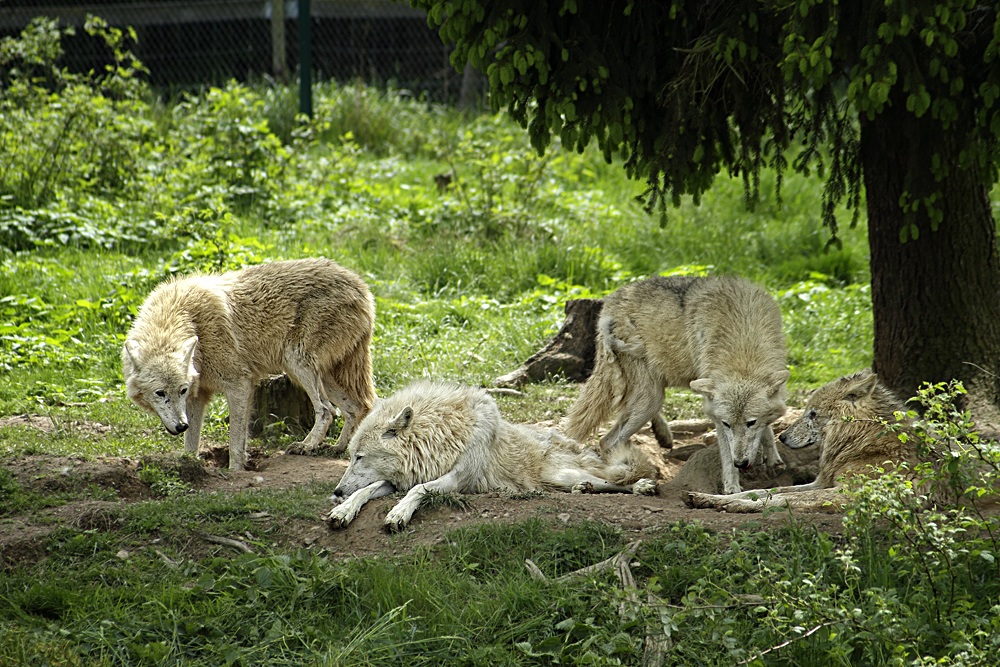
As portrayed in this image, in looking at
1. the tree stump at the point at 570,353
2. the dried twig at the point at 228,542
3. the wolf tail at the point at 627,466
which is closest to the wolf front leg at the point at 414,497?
the dried twig at the point at 228,542

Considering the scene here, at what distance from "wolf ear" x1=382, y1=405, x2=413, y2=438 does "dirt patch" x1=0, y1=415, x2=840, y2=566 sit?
437mm

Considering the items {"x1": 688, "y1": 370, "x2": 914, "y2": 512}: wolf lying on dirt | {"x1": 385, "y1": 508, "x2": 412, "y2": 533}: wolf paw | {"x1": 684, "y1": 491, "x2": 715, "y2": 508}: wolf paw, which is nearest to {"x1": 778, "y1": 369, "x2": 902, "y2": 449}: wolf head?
{"x1": 688, "y1": 370, "x2": 914, "y2": 512}: wolf lying on dirt

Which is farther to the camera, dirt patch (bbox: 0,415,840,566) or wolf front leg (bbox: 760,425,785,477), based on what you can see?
wolf front leg (bbox: 760,425,785,477)

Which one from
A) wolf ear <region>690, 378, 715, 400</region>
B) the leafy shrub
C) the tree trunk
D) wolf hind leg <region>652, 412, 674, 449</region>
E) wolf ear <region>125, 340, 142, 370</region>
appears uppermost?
the leafy shrub

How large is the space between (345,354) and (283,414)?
75cm

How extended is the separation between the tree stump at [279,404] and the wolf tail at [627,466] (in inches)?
95.7

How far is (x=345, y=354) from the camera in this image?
7621 mm

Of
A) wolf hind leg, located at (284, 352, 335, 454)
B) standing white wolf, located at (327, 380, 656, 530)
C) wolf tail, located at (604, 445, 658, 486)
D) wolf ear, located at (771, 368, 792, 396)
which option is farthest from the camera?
wolf hind leg, located at (284, 352, 335, 454)

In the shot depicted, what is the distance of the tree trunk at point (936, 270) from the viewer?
6.16m

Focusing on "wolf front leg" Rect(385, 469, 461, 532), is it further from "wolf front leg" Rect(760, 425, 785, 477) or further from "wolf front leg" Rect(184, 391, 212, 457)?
"wolf front leg" Rect(184, 391, 212, 457)

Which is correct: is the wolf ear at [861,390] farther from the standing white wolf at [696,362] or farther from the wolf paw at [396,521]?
the wolf paw at [396,521]

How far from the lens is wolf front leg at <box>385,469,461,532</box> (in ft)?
17.2

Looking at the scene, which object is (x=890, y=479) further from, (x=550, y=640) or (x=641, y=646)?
(x=550, y=640)

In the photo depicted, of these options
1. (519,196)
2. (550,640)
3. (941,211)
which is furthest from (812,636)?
(519,196)
